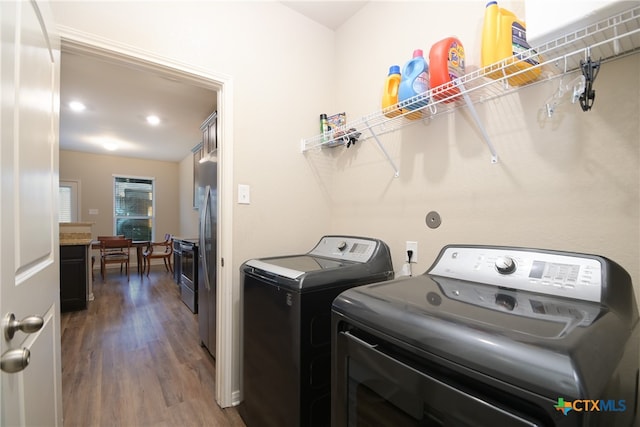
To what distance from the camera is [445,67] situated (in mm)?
1161

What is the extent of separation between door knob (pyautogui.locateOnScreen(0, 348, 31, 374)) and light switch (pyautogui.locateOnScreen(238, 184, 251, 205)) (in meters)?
1.19

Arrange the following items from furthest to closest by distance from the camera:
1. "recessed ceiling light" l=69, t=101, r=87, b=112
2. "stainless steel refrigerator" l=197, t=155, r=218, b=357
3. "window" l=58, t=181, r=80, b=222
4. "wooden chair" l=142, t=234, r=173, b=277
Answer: "window" l=58, t=181, r=80, b=222 < "wooden chair" l=142, t=234, r=173, b=277 < "recessed ceiling light" l=69, t=101, r=87, b=112 < "stainless steel refrigerator" l=197, t=155, r=218, b=357

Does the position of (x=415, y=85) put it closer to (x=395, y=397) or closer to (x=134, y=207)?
(x=395, y=397)

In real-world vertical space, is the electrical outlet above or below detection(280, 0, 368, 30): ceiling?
below

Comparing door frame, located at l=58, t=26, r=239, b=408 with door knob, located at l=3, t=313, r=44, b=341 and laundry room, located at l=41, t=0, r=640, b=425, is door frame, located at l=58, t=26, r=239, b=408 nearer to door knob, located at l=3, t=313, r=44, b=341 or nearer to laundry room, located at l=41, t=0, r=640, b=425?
laundry room, located at l=41, t=0, r=640, b=425

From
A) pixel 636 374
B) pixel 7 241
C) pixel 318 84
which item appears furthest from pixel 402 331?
pixel 318 84

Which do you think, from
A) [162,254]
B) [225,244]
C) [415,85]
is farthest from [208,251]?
[162,254]

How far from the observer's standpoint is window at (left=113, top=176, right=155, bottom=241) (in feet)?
20.9

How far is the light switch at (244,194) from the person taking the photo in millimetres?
1718

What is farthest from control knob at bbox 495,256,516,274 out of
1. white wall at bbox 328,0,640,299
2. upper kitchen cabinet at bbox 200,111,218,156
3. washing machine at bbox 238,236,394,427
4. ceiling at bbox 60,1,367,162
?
upper kitchen cabinet at bbox 200,111,218,156

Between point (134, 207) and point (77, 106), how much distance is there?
369 centimetres

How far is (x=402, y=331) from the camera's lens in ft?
2.27

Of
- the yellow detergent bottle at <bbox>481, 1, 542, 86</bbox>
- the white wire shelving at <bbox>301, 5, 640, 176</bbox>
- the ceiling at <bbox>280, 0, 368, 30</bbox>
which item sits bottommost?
the white wire shelving at <bbox>301, 5, 640, 176</bbox>

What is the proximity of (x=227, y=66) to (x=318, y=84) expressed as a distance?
0.67 meters
